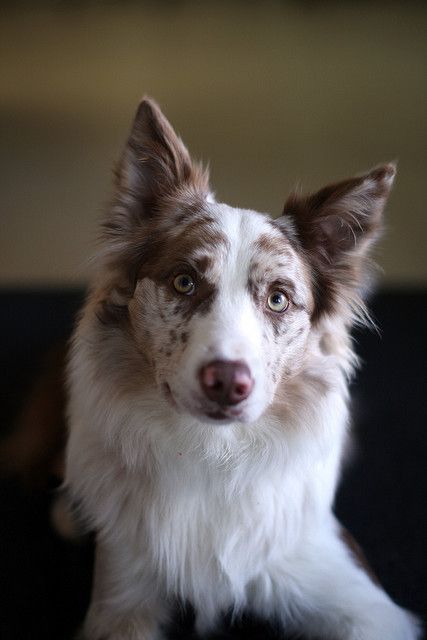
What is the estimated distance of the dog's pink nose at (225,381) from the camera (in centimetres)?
141

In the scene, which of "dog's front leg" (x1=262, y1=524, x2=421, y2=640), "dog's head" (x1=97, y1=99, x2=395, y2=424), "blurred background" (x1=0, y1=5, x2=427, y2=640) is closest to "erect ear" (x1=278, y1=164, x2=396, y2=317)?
"dog's head" (x1=97, y1=99, x2=395, y2=424)

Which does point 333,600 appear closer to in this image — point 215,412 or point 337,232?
point 215,412

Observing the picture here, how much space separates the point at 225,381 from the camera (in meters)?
1.41

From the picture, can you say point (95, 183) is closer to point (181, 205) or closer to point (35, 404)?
point (35, 404)

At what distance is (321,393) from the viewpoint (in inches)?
69.0

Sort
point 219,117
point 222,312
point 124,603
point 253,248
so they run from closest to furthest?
point 222,312
point 253,248
point 124,603
point 219,117

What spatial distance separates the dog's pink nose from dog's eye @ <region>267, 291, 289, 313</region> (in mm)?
255

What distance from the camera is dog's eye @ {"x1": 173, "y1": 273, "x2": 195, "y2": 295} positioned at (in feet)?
5.28

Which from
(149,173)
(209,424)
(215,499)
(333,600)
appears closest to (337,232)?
Result: (149,173)

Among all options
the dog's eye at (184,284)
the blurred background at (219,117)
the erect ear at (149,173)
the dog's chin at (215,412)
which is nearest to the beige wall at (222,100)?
the blurred background at (219,117)

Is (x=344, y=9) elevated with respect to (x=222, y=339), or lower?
elevated

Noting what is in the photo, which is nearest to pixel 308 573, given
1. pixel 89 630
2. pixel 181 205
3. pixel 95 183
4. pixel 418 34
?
pixel 89 630

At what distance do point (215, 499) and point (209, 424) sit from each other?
0.76 ft

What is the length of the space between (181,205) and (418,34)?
3807 millimetres
